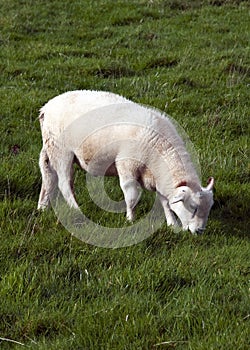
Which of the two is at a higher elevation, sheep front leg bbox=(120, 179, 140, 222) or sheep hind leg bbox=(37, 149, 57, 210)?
sheep front leg bbox=(120, 179, 140, 222)

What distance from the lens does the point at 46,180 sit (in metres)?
6.51

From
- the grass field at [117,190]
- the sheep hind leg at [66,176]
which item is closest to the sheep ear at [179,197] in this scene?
the grass field at [117,190]

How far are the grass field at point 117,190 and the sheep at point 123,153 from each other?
8.6 inches

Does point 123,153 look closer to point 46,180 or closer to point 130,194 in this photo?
point 130,194

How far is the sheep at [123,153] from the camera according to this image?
5.96 metres

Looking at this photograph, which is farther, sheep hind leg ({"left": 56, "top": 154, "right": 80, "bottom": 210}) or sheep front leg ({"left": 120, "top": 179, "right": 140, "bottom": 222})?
sheep hind leg ({"left": 56, "top": 154, "right": 80, "bottom": 210})

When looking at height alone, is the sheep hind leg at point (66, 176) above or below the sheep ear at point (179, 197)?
below

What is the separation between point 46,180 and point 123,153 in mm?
828

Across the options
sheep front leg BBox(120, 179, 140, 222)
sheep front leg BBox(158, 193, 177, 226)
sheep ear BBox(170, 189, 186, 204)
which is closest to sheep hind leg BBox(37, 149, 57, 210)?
sheep front leg BBox(120, 179, 140, 222)

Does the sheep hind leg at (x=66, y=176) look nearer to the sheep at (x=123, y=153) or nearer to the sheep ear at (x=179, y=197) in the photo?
the sheep at (x=123, y=153)

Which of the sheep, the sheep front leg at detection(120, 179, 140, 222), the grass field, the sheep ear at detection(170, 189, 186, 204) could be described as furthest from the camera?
the sheep front leg at detection(120, 179, 140, 222)

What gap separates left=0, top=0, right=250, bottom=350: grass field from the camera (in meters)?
4.34

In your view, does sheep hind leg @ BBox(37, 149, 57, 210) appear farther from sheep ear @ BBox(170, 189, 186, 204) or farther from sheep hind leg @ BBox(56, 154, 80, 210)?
sheep ear @ BBox(170, 189, 186, 204)

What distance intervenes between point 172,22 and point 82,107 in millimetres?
6888
